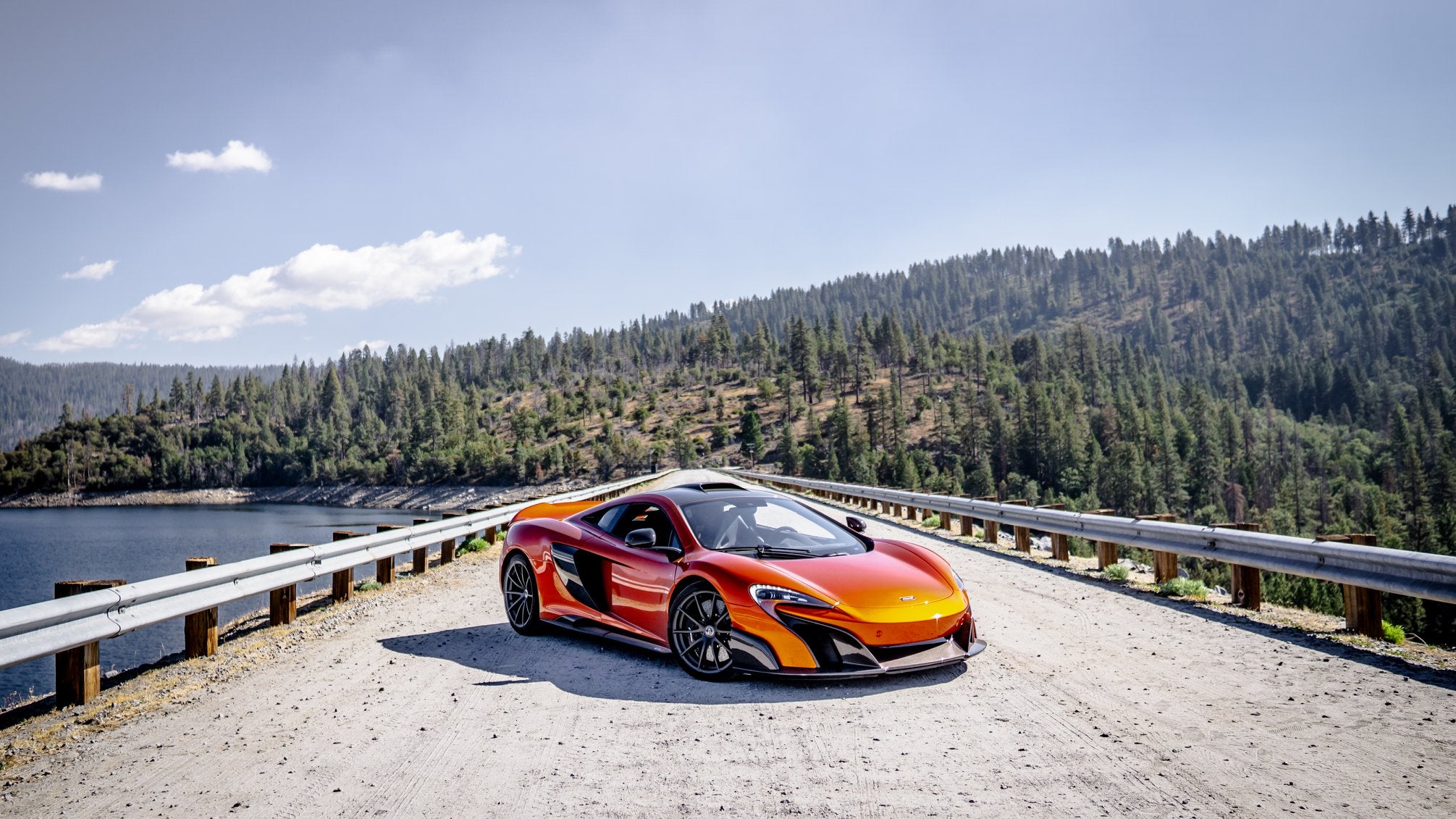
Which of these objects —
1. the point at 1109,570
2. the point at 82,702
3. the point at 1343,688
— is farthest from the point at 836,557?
the point at 1109,570

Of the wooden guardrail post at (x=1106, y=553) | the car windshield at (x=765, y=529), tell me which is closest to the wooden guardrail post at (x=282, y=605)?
the car windshield at (x=765, y=529)

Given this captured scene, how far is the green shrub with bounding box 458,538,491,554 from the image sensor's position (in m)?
15.9

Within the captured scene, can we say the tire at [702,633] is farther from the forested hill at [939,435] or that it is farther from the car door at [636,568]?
the forested hill at [939,435]

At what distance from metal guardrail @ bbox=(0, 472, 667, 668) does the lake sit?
95 centimetres

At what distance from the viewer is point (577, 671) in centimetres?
644

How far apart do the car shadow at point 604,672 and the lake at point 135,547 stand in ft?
8.44

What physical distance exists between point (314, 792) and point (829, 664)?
3.00 m

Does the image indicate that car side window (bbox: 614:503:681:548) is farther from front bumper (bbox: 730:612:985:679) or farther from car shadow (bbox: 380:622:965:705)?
front bumper (bbox: 730:612:985:679)

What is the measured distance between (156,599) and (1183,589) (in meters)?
9.71

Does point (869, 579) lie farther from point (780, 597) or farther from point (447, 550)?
point (447, 550)

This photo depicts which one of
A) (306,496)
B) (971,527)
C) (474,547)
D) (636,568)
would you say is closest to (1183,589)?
(636,568)

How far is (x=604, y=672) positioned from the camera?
6.41 meters

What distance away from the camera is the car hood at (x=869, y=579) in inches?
226

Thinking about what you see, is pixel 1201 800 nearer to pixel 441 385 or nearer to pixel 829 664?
pixel 829 664
